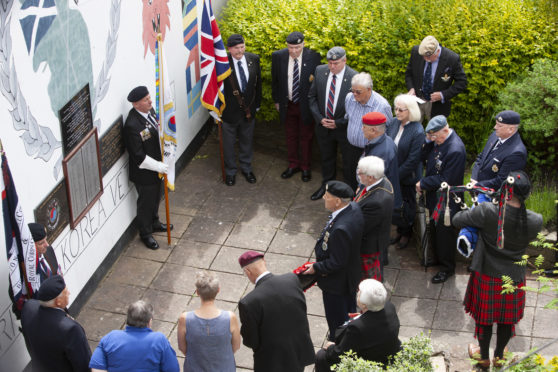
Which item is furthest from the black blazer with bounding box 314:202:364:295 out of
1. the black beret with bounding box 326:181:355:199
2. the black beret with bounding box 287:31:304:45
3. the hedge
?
the hedge

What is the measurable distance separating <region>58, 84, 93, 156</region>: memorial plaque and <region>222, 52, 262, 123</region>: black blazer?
269cm

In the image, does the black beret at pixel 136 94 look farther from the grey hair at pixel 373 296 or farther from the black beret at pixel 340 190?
the grey hair at pixel 373 296

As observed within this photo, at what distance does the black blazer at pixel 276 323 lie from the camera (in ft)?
17.9

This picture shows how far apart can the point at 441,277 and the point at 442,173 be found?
47.4 inches

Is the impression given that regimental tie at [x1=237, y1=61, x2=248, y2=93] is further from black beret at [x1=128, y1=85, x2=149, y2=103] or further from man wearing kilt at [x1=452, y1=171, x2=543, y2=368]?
man wearing kilt at [x1=452, y1=171, x2=543, y2=368]

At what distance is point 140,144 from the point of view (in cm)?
802

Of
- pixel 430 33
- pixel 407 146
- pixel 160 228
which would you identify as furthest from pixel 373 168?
pixel 430 33

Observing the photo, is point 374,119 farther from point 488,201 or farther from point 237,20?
point 237,20

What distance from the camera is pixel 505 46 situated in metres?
9.49

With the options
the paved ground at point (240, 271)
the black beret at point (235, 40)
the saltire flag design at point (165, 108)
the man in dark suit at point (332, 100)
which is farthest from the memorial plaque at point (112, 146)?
the man in dark suit at point (332, 100)

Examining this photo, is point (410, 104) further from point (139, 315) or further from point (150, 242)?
point (139, 315)

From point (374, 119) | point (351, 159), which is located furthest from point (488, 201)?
point (351, 159)

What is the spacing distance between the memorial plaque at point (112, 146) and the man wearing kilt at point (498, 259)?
12.2ft

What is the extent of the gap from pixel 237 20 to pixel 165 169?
3.12 m
